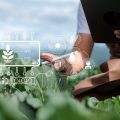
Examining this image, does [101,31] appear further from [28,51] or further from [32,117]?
[32,117]

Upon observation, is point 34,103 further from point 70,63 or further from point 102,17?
point 70,63

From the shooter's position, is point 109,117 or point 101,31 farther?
point 101,31

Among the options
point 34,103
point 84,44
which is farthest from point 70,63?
point 34,103

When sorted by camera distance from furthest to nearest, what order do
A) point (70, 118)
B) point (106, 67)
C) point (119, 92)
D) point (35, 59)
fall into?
1. point (35, 59)
2. point (106, 67)
3. point (119, 92)
4. point (70, 118)

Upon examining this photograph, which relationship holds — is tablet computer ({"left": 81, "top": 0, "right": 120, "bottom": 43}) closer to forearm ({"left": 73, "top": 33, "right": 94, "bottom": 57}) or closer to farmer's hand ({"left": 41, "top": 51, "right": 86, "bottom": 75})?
farmer's hand ({"left": 41, "top": 51, "right": 86, "bottom": 75})

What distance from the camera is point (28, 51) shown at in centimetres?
200

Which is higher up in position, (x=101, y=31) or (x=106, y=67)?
(x=101, y=31)

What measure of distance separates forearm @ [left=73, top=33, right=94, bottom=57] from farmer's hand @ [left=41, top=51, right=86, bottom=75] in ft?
0.32

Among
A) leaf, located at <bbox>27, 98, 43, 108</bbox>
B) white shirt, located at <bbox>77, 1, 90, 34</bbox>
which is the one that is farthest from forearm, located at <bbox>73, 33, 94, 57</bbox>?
leaf, located at <bbox>27, 98, 43, 108</bbox>

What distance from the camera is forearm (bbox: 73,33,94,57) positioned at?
2453 millimetres

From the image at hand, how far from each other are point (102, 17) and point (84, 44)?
0.97 m

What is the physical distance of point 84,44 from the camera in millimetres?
2492

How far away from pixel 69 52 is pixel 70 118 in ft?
6.45

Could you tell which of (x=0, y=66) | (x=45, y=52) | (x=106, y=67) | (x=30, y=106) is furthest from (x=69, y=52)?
(x=30, y=106)
